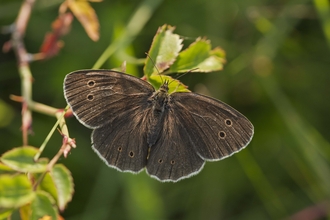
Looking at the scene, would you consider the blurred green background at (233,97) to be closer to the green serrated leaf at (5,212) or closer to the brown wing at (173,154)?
the brown wing at (173,154)

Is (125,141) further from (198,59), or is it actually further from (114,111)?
(198,59)

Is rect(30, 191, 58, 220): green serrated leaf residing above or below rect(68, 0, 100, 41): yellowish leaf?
below

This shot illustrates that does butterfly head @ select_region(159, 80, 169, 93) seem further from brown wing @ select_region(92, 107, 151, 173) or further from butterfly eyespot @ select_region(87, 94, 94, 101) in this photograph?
butterfly eyespot @ select_region(87, 94, 94, 101)

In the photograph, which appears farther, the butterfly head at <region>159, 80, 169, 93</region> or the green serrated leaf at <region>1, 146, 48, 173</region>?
the butterfly head at <region>159, 80, 169, 93</region>

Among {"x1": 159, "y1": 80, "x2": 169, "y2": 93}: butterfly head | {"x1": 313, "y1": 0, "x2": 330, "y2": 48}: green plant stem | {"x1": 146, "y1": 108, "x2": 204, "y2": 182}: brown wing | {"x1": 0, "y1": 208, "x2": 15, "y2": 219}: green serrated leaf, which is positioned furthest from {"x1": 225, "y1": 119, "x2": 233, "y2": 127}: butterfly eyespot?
{"x1": 313, "y1": 0, "x2": 330, "y2": 48}: green plant stem

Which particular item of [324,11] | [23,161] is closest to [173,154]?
[23,161]

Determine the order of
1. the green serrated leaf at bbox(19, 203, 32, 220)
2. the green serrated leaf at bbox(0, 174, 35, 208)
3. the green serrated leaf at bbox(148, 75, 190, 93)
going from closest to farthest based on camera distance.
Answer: the green serrated leaf at bbox(0, 174, 35, 208) < the green serrated leaf at bbox(19, 203, 32, 220) < the green serrated leaf at bbox(148, 75, 190, 93)

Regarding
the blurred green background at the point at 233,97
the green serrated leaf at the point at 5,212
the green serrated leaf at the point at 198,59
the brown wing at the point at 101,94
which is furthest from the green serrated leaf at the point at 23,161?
the blurred green background at the point at 233,97
